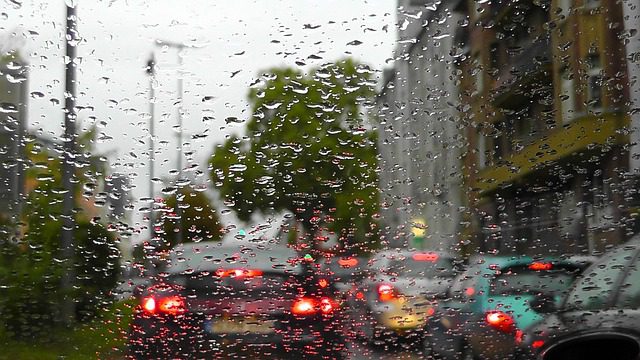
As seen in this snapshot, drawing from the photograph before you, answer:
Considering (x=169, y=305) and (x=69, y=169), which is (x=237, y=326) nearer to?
(x=169, y=305)

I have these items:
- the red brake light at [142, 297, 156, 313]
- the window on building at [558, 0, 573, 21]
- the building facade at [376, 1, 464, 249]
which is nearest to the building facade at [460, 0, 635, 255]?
the window on building at [558, 0, 573, 21]

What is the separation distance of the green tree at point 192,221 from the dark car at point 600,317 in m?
2.07

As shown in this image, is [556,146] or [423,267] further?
[423,267]

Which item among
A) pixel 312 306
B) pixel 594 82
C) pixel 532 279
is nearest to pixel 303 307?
pixel 312 306

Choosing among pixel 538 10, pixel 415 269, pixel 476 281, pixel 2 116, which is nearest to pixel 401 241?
pixel 415 269

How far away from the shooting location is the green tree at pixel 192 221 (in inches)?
231

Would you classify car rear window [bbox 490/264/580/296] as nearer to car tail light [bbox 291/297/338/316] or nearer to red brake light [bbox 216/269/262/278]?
car tail light [bbox 291/297/338/316]

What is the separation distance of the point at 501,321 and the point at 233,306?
174 centimetres

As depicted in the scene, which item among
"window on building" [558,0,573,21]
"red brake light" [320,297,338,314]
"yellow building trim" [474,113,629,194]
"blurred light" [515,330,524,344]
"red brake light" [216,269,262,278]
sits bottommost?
"blurred light" [515,330,524,344]

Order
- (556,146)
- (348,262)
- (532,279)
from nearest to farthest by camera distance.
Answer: (532,279) → (556,146) → (348,262)

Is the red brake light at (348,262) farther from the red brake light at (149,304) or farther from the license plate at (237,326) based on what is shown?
the red brake light at (149,304)

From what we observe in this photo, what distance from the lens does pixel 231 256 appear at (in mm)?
5953

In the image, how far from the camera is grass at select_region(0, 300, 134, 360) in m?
5.73

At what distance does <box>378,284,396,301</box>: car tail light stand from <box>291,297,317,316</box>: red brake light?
450 mm
